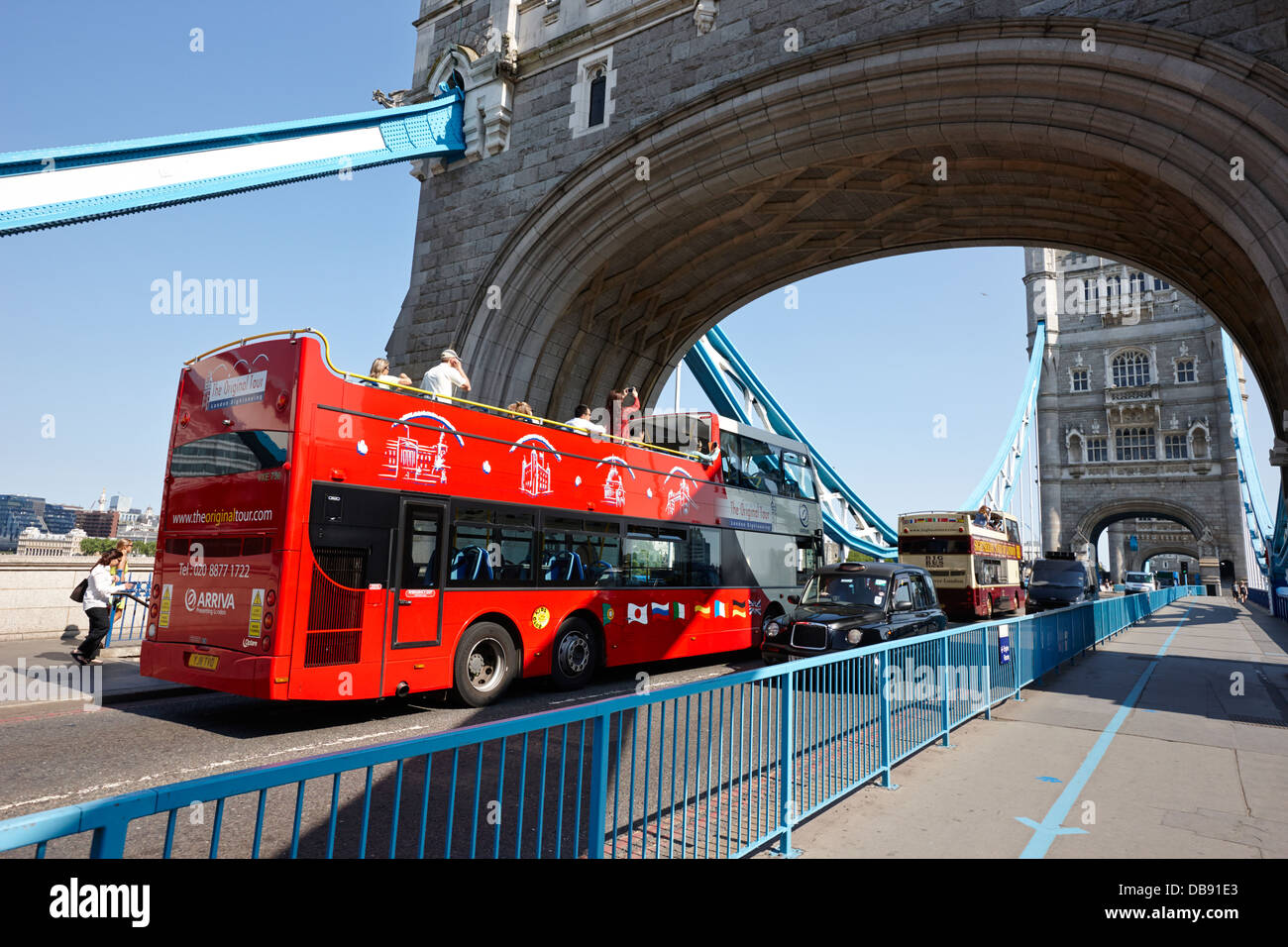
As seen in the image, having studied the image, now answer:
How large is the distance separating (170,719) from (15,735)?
1.15 metres

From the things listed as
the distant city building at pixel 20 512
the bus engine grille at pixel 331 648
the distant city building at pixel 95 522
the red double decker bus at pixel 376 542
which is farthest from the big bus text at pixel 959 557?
the distant city building at pixel 20 512

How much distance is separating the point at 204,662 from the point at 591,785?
5.26 meters

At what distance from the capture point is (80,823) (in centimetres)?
160

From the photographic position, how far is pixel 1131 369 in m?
54.8

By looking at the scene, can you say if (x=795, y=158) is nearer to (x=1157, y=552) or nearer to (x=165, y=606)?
(x=165, y=606)

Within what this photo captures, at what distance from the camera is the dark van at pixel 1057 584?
27.8 m

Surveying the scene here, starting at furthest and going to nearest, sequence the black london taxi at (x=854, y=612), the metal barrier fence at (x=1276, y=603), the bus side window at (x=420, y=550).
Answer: the metal barrier fence at (x=1276, y=603)
the black london taxi at (x=854, y=612)
the bus side window at (x=420, y=550)

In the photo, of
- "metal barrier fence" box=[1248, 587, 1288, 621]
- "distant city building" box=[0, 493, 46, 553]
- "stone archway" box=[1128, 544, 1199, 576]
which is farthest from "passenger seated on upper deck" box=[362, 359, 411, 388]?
"distant city building" box=[0, 493, 46, 553]

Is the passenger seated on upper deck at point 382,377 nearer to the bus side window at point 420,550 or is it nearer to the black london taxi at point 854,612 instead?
the bus side window at point 420,550

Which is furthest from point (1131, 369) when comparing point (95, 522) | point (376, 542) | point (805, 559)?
point (95, 522)
